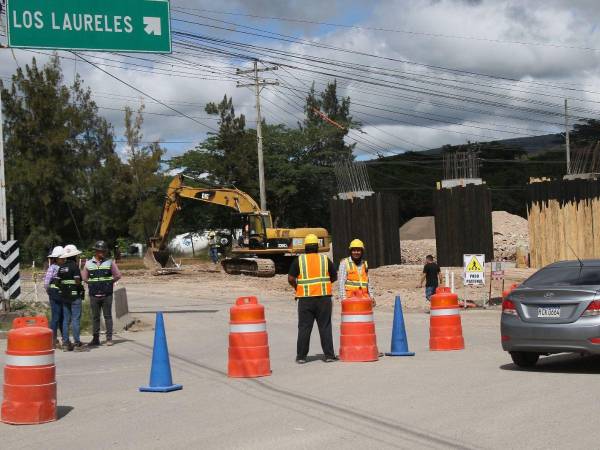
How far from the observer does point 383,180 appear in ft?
328

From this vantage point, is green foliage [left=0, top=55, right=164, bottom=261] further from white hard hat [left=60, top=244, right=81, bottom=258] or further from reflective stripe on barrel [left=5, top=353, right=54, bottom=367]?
reflective stripe on barrel [left=5, top=353, right=54, bottom=367]

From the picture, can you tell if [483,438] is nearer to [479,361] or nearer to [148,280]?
[479,361]

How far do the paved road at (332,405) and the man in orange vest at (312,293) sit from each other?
459 mm

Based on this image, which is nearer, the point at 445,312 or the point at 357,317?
the point at 357,317

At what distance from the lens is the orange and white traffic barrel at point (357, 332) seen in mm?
13422

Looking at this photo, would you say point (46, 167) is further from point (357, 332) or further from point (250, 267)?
point (357, 332)

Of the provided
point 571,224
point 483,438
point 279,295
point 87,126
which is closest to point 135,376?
point 483,438

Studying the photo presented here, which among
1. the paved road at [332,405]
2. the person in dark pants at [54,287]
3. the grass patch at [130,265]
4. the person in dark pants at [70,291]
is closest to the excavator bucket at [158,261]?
the grass patch at [130,265]

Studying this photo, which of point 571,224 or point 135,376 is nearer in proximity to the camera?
point 135,376

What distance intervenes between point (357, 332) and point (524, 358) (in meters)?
2.38

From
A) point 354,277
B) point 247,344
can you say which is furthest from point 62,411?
point 354,277

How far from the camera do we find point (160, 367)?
1119 cm

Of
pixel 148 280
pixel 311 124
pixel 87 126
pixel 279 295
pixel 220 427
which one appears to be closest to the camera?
pixel 220 427

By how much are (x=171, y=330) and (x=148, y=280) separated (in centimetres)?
2024
